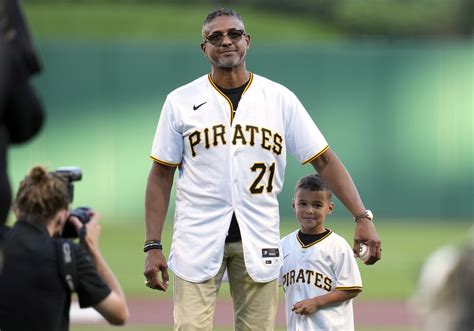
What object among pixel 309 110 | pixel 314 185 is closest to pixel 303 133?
pixel 314 185

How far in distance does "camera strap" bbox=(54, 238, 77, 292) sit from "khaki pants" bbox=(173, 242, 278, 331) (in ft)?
3.89

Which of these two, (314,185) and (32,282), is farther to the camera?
(314,185)

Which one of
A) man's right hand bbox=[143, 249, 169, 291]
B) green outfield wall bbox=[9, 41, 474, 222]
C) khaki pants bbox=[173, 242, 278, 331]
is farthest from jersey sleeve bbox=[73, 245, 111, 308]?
green outfield wall bbox=[9, 41, 474, 222]

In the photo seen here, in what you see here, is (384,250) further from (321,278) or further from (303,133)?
(303,133)

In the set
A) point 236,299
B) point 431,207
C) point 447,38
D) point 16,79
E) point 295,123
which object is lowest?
point 236,299

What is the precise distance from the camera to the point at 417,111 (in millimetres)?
20688

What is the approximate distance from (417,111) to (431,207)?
176 centimetres

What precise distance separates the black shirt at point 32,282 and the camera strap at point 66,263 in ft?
0.05

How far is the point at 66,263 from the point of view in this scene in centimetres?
426

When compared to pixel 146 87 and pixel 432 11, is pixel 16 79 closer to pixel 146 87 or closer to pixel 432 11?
pixel 146 87

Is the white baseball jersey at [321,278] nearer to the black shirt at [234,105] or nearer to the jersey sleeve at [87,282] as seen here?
the black shirt at [234,105]

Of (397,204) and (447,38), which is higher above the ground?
(447,38)

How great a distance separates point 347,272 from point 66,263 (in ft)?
5.65

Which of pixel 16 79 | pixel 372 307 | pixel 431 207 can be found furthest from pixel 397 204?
pixel 16 79
